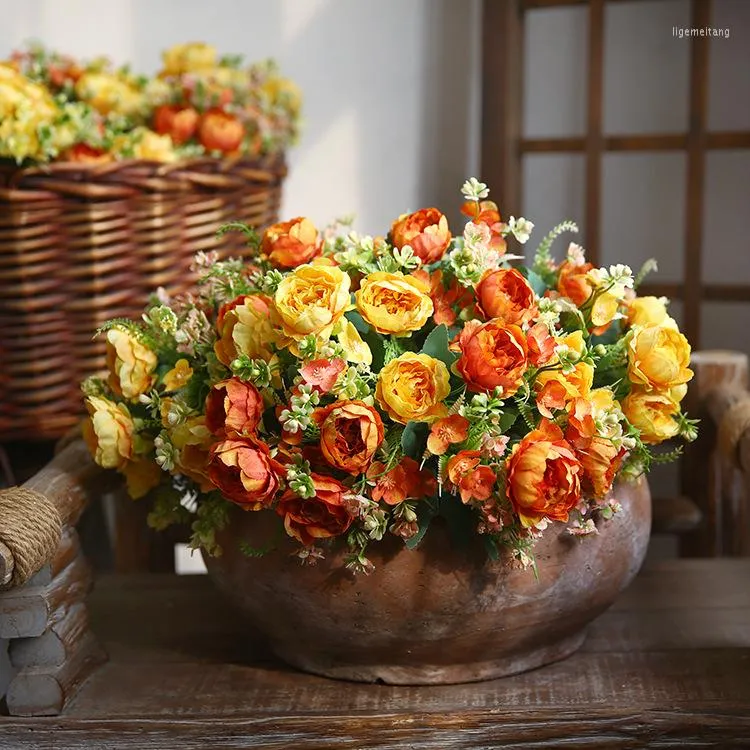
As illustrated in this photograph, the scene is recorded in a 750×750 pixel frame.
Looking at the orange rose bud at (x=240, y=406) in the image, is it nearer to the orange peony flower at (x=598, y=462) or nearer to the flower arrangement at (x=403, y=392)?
the flower arrangement at (x=403, y=392)

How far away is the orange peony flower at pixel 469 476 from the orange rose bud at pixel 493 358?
0.18ft

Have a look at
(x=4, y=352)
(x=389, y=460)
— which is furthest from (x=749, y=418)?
(x=4, y=352)

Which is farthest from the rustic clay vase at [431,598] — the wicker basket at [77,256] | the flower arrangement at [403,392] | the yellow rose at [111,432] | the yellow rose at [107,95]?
the yellow rose at [107,95]

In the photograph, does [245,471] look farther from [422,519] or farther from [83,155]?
[83,155]

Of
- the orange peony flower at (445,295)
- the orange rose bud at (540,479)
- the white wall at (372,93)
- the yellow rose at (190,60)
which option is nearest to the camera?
the orange rose bud at (540,479)

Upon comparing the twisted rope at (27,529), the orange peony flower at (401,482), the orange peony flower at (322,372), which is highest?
the orange peony flower at (322,372)

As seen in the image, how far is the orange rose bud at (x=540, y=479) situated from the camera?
32.7 inches

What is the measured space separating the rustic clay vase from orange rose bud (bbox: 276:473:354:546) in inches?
1.7

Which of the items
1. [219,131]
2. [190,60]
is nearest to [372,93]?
[190,60]

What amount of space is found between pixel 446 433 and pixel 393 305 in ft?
0.36

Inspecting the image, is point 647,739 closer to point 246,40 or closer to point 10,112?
point 10,112

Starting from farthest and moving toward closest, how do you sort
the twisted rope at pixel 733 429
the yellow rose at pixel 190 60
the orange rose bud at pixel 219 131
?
the yellow rose at pixel 190 60 < the orange rose bud at pixel 219 131 < the twisted rope at pixel 733 429

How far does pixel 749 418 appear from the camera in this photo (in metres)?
1.22

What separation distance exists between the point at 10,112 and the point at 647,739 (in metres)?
0.90
